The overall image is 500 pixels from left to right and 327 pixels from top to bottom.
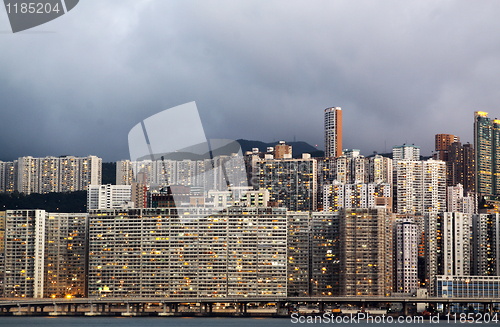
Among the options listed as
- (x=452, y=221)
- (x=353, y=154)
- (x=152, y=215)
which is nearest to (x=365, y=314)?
(x=452, y=221)

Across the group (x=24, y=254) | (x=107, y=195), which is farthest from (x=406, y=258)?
(x=24, y=254)

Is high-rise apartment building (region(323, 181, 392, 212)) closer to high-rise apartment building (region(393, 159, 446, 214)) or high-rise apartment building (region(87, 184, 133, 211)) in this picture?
high-rise apartment building (region(393, 159, 446, 214))

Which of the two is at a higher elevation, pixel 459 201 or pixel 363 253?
pixel 459 201

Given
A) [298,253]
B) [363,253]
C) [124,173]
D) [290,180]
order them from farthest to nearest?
[124,173], [290,180], [298,253], [363,253]

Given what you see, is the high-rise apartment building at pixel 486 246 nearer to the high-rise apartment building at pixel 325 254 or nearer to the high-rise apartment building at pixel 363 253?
the high-rise apartment building at pixel 363 253

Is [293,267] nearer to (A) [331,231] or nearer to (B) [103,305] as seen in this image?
(A) [331,231]

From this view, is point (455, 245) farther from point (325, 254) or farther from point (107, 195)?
point (107, 195)
